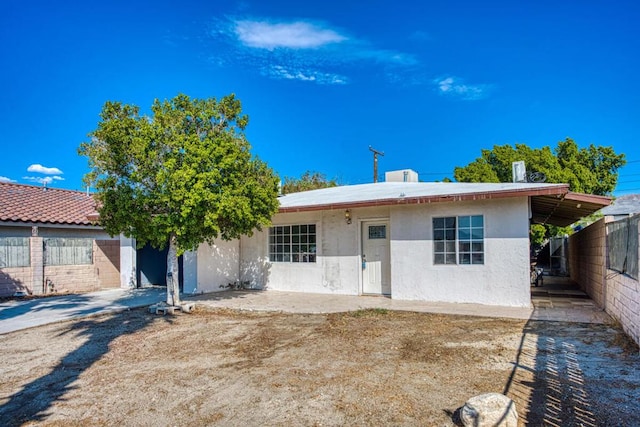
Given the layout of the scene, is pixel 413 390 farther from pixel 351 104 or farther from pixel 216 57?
pixel 351 104

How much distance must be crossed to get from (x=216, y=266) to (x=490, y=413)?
35.2ft

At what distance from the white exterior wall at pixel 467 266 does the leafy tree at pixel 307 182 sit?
975 inches

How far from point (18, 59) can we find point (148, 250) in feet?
29.0

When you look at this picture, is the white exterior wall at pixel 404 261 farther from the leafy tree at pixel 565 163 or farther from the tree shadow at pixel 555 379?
the leafy tree at pixel 565 163

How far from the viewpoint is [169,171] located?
8.56 m

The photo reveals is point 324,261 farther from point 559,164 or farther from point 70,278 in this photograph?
point 559,164

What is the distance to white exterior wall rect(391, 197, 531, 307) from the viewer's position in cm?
915

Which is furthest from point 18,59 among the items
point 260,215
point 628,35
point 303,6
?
point 628,35

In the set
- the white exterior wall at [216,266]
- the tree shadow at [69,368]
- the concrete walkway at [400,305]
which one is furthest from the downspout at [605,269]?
the white exterior wall at [216,266]

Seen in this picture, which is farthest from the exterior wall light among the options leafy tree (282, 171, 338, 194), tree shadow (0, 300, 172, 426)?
leafy tree (282, 171, 338, 194)

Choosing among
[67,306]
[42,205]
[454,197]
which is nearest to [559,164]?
[454,197]

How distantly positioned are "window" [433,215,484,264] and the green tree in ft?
15.4

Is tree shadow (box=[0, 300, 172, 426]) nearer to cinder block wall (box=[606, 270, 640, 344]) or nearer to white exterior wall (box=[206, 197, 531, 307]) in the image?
white exterior wall (box=[206, 197, 531, 307])

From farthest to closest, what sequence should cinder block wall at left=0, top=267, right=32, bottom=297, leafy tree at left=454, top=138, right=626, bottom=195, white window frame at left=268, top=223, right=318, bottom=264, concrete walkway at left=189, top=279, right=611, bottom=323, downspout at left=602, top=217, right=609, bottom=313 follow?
leafy tree at left=454, top=138, right=626, bottom=195
cinder block wall at left=0, top=267, right=32, bottom=297
white window frame at left=268, top=223, right=318, bottom=264
downspout at left=602, top=217, right=609, bottom=313
concrete walkway at left=189, top=279, right=611, bottom=323
